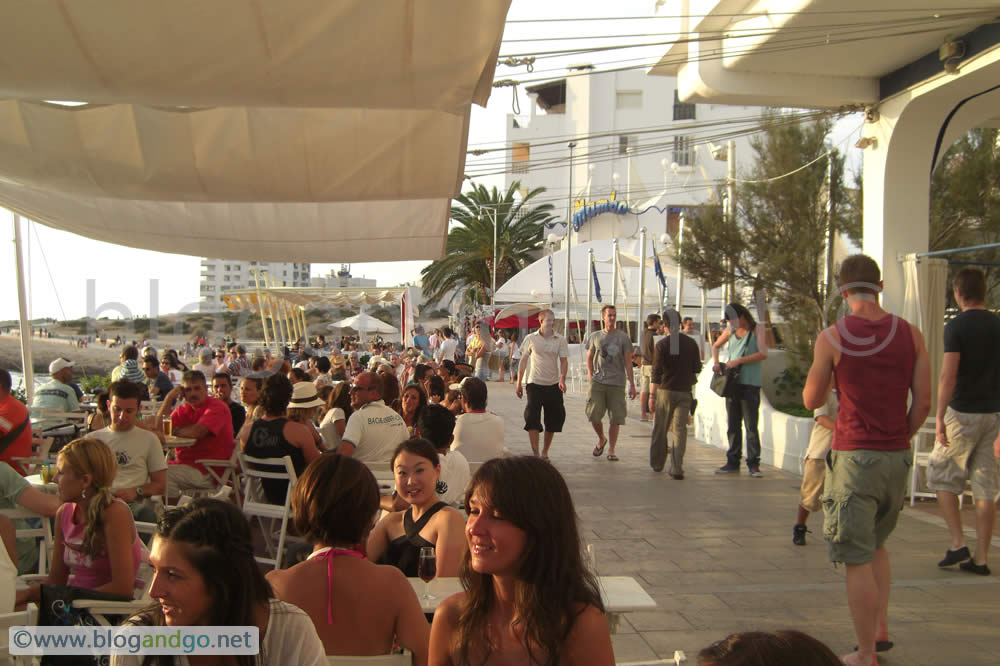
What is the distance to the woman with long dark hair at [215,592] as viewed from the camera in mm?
1963

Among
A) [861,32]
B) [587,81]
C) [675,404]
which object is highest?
[587,81]

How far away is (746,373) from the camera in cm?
927

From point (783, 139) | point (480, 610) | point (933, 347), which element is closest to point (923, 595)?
point (933, 347)

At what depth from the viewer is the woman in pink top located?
3410mm

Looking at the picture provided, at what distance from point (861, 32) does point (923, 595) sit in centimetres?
509

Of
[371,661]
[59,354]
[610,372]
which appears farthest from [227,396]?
[59,354]

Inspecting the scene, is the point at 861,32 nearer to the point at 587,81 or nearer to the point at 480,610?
the point at 480,610

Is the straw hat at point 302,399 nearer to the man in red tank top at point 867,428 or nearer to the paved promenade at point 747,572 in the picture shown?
the paved promenade at point 747,572

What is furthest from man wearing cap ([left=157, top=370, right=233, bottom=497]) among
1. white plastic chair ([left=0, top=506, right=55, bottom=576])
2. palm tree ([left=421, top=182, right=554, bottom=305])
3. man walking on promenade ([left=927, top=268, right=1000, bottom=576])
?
palm tree ([left=421, top=182, right=554, bottom=305])

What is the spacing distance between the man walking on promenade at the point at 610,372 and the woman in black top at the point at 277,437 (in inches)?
195

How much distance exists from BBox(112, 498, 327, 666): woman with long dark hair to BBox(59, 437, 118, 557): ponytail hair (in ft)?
5.23

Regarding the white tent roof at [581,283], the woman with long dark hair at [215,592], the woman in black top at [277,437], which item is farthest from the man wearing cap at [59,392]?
the white tent roof at [581,283]

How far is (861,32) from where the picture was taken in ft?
24.8

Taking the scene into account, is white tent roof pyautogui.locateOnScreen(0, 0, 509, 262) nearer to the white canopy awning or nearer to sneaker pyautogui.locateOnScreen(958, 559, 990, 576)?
the white canopy awning
